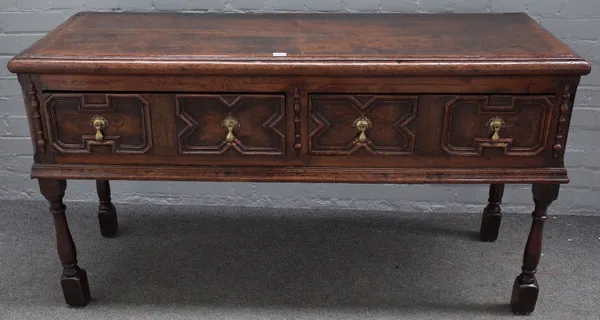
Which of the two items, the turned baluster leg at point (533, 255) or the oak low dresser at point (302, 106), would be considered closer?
the oak low dresser at point (302, 106)

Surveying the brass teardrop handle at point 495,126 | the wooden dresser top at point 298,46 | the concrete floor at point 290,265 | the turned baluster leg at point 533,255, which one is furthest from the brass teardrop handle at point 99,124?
the turned baluster leg at point 533,255

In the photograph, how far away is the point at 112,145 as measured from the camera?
6.01 feet

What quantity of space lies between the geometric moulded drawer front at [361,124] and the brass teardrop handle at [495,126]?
0.67 feet

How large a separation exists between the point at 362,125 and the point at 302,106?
0.17 meters

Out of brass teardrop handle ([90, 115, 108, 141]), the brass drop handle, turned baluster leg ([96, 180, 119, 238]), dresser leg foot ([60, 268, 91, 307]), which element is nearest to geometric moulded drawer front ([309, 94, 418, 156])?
the brass drop handle

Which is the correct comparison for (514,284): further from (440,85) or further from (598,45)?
(598,45)

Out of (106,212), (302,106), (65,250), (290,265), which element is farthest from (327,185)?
(65,250)

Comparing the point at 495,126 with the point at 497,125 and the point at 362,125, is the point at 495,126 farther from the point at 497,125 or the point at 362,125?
the point at 362,125

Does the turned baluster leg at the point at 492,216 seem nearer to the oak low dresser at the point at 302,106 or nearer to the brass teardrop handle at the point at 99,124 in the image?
the oak low dresser at the point at 302,106

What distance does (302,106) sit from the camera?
1.78 meters

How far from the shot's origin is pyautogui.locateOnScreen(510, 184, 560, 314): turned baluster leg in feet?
6.28

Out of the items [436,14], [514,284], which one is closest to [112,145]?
[436,14]

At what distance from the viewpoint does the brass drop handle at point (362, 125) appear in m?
1.79

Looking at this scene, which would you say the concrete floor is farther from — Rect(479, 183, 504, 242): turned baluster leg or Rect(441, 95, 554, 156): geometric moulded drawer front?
Rect(441, 95, 554, 156): geometric moulded drawer front
